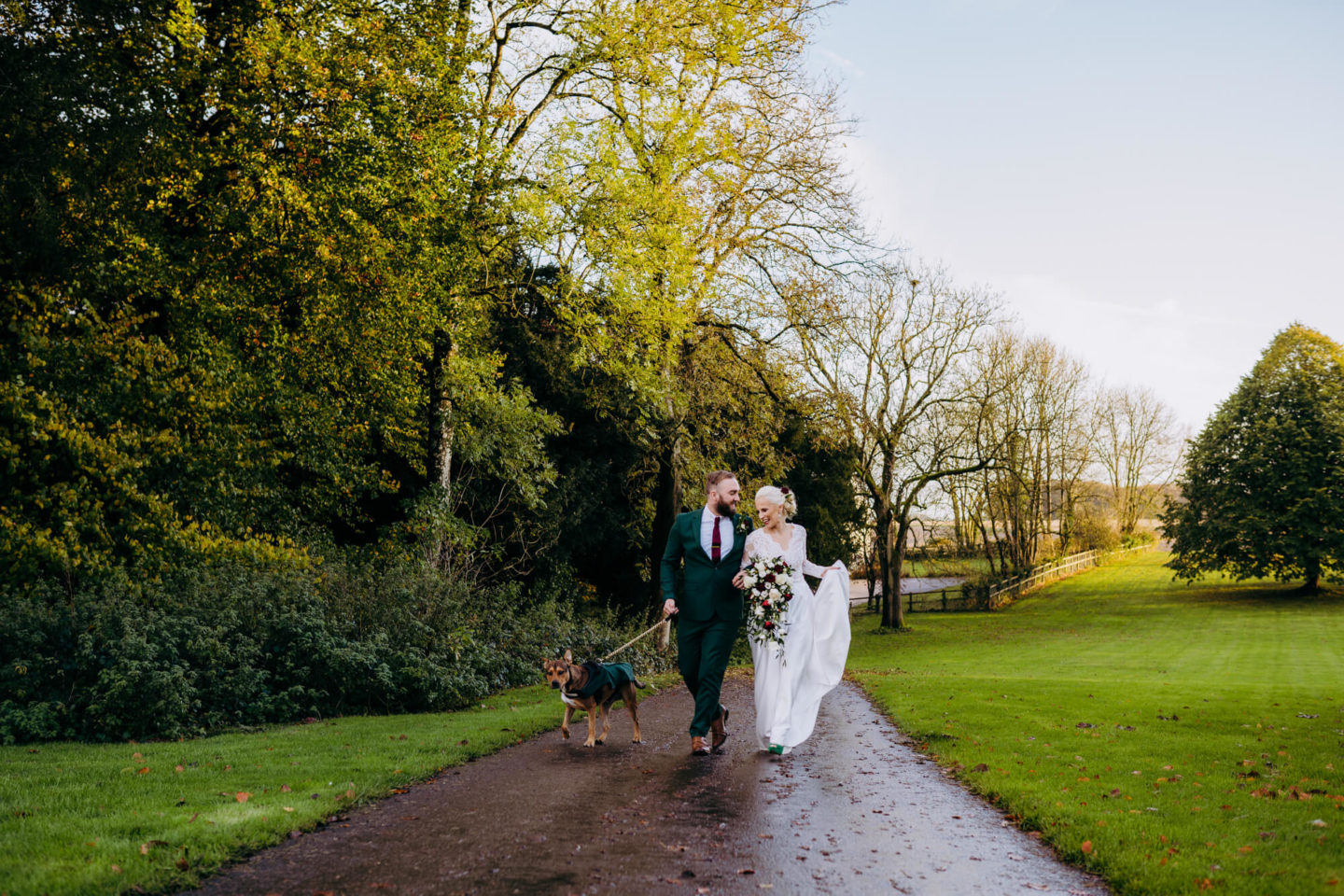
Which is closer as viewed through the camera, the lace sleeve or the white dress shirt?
the white dress shirt

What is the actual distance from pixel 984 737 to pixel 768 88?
18756 mm

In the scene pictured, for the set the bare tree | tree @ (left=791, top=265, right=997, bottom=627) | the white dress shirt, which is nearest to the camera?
the white dress shirt

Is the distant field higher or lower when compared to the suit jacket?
lower

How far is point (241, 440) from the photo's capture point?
49.8ft

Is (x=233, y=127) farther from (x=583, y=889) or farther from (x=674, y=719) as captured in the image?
(x=583, y=889)

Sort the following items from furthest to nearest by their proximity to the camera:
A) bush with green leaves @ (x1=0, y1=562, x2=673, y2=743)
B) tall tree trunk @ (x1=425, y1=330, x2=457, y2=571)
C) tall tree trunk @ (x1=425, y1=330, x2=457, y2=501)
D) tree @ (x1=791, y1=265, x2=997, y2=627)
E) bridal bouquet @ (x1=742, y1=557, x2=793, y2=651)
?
tree @ (x1=791, y1=265, x2=997, y2=627), tall tree trunk @ (x1=425, y1=330, x2=457, y2=501), tall tree trunk @ (x1=425, y1=330, x2=457, y2=571), bush with green leaves @ (x1=0, y1=562, x2=673, y2=743), bridal bouquet @ (x1=742, y1=557, x2=793, y2=651)

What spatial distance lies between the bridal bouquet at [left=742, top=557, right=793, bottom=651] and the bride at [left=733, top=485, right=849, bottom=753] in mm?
90

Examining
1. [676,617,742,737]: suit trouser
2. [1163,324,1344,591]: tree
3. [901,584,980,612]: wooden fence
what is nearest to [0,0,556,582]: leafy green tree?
[676,617,742,737]: suit trouser

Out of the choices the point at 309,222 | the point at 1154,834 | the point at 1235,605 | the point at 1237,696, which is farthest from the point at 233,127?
the point at 1235,605

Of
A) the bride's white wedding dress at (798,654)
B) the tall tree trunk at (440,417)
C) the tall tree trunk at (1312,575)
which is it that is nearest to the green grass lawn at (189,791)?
the bride's white wedding dress at (798,654)

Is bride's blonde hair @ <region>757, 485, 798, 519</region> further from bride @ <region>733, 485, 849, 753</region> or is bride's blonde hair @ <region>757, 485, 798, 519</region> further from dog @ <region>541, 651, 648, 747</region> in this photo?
dog @ <region>541, 651, 648, 747</region>

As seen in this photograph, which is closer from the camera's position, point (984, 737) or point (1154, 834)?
point (1154, 834)

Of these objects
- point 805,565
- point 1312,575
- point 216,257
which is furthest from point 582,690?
point 1312,575

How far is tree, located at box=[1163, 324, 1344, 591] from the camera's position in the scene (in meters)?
42.6
